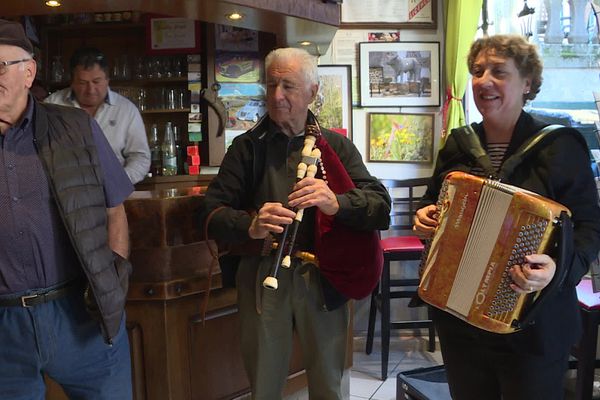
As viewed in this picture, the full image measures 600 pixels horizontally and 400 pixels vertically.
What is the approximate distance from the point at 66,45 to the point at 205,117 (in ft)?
4.07

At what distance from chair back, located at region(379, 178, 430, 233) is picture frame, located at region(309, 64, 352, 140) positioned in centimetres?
50

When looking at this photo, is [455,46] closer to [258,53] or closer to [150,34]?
[258,53]

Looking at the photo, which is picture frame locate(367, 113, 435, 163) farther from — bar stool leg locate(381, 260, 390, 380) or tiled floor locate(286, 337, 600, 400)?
tiled floor locate(286, 337, 600, 400)

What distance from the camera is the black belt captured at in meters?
1.37

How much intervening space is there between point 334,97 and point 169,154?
1223mm

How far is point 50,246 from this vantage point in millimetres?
1395

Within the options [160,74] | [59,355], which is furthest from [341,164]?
[160,74]

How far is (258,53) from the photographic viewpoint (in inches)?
152

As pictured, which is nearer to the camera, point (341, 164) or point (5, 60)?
point (5, 60)

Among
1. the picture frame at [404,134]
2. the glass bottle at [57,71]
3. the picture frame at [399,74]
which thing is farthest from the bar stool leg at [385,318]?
the glass bottle at [57,71]

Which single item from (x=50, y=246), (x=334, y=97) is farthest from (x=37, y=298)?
(x=334, y=97)

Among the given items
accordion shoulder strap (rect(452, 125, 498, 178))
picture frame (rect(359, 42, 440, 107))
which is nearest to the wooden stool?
accordion shoulder strap (rect(452, 125, 498, 178))

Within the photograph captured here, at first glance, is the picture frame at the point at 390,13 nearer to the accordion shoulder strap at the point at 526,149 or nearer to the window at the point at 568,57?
the window at the point at 568,57

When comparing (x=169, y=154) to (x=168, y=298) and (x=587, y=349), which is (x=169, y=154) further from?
(x=587, y=349)
